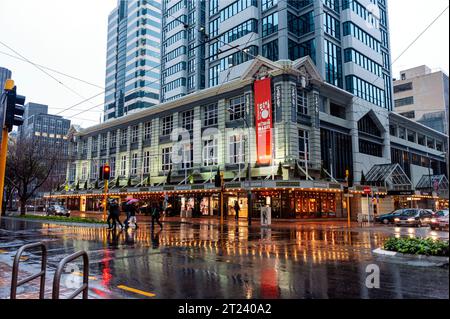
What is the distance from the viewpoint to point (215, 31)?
188 ft

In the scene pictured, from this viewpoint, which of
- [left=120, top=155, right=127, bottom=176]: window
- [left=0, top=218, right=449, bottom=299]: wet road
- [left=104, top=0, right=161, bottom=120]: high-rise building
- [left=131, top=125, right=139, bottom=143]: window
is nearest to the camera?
[left=0, top=218, right=449, bottom=299]: wet road

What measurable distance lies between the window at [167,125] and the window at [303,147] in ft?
64.0

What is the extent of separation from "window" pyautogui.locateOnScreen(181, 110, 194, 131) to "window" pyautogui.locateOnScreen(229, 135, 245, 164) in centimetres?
786

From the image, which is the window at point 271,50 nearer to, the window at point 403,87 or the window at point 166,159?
the window at point 166,159

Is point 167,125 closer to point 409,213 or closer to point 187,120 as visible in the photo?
point 187,120

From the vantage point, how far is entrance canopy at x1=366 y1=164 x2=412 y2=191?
45219 mm

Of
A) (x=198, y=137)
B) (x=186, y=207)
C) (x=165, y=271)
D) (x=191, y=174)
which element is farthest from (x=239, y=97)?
(x=165, y=271)

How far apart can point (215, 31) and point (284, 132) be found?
27.8m

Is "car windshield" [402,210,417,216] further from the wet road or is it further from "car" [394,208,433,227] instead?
the wet road

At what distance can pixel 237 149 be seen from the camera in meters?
41.1

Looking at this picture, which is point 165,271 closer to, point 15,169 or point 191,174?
point 15,169

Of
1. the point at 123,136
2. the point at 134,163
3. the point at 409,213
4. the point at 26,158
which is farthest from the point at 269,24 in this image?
the point at 26,158

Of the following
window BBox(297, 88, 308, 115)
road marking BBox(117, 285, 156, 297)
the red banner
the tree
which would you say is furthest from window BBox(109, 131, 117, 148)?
road marking BBox(117, 285, 156, 297)
